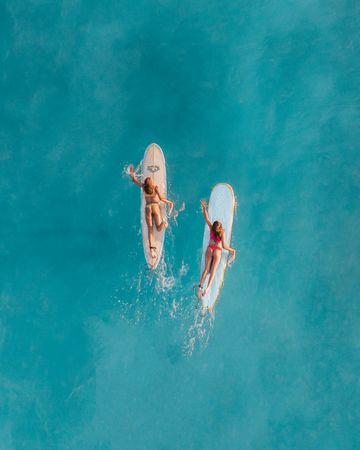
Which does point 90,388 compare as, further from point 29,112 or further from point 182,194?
point 29,112

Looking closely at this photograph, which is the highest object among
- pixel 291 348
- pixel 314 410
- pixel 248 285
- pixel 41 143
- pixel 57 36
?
pixel 57 36

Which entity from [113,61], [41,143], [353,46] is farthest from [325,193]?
[41,143]

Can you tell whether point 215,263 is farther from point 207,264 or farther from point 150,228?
point 150,228

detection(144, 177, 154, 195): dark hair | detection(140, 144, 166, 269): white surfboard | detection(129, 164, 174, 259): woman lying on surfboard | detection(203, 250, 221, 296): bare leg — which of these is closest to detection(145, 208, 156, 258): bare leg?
detection(129, 164, 174, 259): woman lying on surfboard

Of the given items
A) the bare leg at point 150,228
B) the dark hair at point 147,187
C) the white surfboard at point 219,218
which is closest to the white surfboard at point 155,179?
the bare leg at point 150,228

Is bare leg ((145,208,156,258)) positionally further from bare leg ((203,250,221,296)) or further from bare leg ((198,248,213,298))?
bare leg ((203,250,221,296))

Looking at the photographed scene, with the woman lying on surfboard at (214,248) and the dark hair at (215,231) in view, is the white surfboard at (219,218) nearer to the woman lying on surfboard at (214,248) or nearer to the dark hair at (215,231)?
the woman lying on surfboard at (214,248)
